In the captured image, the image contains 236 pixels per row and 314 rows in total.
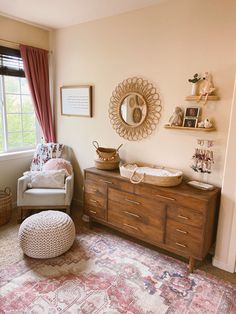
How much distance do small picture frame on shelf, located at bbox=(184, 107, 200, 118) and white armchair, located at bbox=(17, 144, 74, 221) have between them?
1.63 m

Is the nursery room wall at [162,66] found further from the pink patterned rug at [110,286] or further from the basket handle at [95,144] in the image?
the pink patterned rug at [110,286]

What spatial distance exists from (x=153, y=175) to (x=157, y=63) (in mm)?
1227

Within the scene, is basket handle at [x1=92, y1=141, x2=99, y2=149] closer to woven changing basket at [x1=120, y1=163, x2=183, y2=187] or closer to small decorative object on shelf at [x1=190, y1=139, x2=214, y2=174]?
woven changing basket at [x1=120, y1=163, x2=183, y2=187]

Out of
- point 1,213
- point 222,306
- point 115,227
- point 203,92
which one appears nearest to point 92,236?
point 115,227

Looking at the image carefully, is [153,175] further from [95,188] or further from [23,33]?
[23,33]

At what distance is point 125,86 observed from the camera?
2846mm

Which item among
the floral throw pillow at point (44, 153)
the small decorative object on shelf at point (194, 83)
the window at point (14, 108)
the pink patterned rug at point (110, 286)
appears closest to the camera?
the pink patterned rug at point (110, 286)

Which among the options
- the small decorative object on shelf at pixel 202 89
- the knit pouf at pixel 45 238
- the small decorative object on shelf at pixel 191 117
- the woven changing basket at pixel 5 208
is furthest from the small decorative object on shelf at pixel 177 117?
the woven changing basket at pixel 5 208

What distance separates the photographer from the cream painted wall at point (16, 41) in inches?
119

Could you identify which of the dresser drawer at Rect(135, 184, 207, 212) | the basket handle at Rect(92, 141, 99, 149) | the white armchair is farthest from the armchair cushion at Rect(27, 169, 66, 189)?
the dresser drawer at Rect(135, 184, 207, 212)

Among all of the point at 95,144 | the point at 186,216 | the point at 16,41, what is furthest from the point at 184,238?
the point at 16,41

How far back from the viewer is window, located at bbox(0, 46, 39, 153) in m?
3.15

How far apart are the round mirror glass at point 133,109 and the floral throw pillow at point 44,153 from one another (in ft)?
3.87

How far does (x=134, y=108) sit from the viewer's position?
2.83 metres
